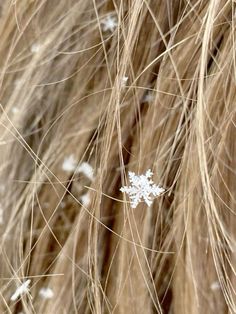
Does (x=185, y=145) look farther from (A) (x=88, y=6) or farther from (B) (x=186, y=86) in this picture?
(A) (x=88, y=6)

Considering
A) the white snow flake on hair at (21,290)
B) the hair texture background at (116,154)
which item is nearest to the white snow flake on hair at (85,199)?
the hair texture background at (116,154)

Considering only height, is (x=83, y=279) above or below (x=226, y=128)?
below

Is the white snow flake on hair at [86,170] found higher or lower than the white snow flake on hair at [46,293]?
higher

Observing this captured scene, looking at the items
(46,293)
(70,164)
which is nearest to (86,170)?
(70,164)

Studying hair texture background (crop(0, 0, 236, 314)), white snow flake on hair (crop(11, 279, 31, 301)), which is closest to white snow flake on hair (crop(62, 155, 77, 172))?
hair texture background (crop(0, 0, 236, 314))

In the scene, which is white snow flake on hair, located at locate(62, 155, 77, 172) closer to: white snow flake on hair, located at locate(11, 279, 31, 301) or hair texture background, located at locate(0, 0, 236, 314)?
hair texture background, located at locate(0, 0, 236, 314)

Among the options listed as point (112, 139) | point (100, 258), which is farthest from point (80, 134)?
point (100, 258)

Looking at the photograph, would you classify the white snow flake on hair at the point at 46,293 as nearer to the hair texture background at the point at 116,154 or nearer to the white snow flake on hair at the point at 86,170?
the hair texture background at the point at 116,154
